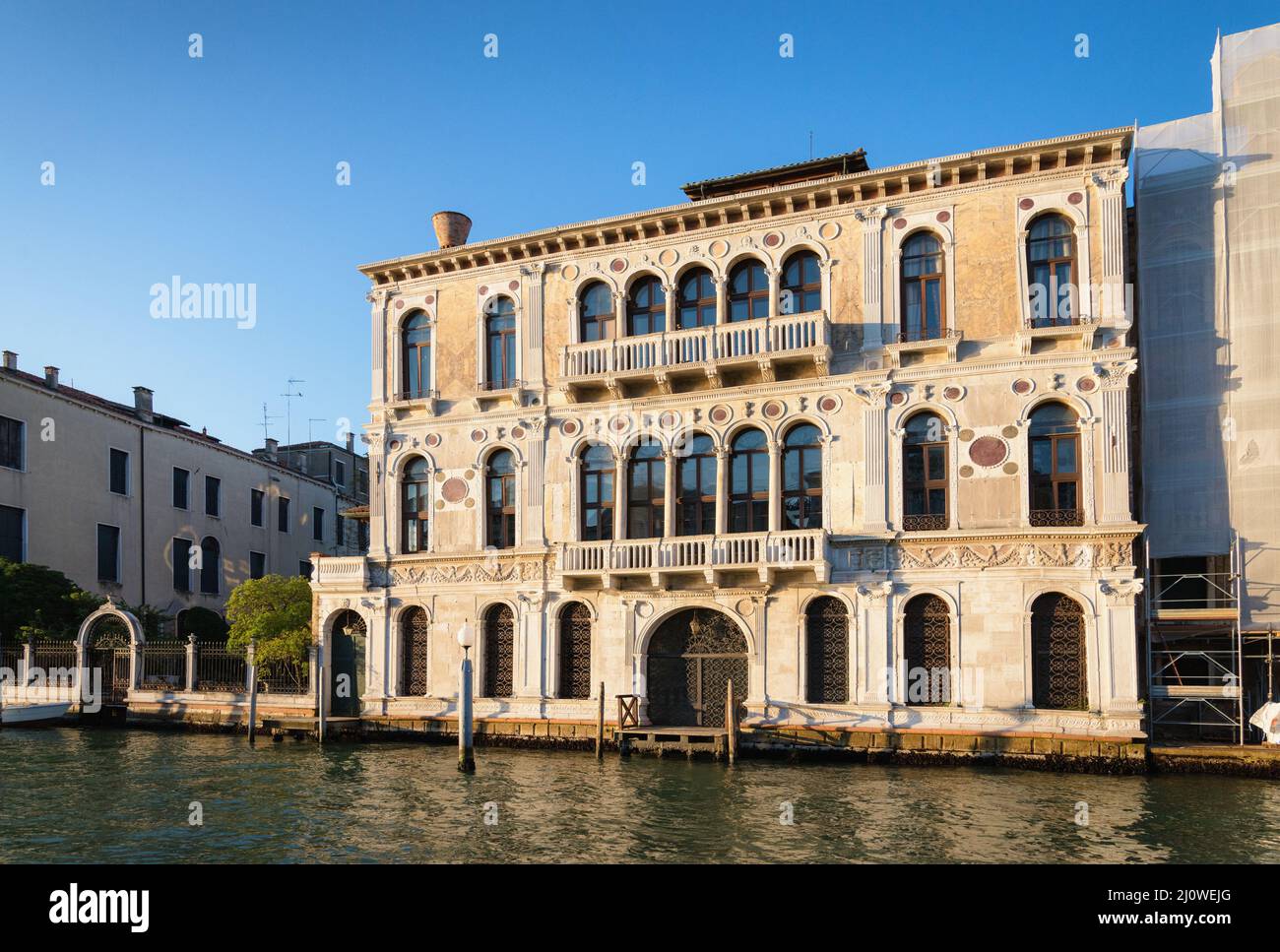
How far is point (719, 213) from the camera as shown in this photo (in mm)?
23438

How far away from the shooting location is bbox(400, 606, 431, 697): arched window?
85.0ft

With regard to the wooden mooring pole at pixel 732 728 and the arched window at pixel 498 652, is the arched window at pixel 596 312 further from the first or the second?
the wooden mooring pole at pixel 732 728

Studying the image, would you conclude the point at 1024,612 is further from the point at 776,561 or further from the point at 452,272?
the point at 452,272

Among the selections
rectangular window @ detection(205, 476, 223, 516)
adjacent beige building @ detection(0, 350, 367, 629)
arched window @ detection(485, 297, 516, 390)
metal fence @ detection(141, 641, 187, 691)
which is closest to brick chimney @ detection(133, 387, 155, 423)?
adjacent beige building @ detection(0, 350, 367, 629)

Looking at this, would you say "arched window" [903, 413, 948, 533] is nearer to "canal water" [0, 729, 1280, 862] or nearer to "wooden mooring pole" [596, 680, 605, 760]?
"canal water" [0, 729, 1280, 862]

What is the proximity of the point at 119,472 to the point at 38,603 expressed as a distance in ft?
24.2

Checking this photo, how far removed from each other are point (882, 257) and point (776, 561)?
6.64m

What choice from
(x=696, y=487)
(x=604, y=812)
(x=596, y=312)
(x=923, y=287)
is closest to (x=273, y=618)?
(x=596, y=312)

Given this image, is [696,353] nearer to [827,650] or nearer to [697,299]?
[697,299]

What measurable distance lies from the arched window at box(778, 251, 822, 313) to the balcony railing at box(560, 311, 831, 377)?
0.86 m

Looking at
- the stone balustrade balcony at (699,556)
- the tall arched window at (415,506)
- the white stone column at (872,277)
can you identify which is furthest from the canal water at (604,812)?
the white stone column at (872,277)

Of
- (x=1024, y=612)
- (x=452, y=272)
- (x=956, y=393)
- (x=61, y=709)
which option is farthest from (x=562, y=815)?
(x=61, y=709)

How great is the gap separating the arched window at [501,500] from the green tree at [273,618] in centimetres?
683
